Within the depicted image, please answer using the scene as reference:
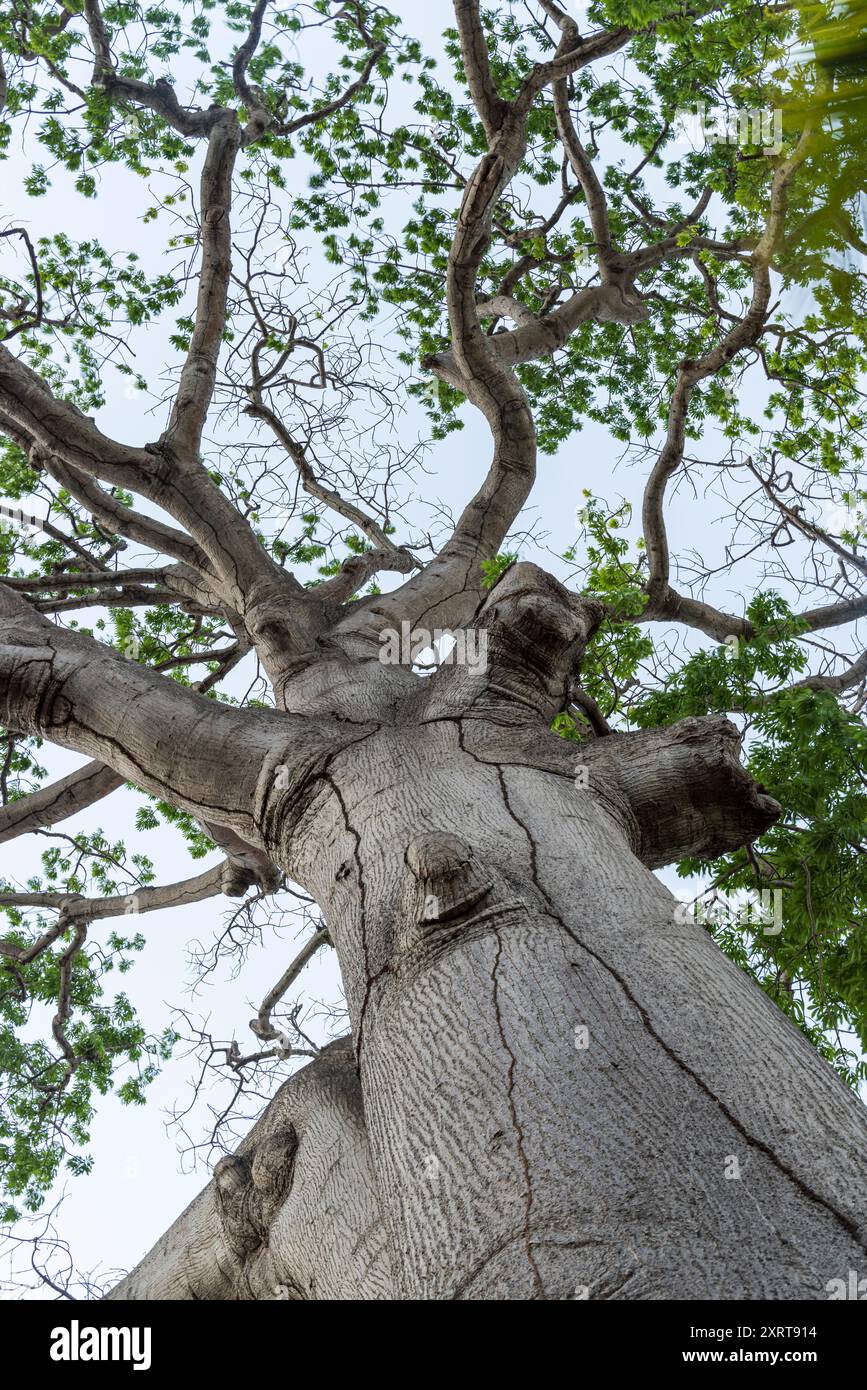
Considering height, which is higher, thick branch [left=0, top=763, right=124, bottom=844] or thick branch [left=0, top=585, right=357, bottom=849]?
thick branch [left=0, top=763, right=124, bottom=844]

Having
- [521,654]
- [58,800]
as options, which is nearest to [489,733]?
[521,654]

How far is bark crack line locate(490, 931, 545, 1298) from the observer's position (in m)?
1.39

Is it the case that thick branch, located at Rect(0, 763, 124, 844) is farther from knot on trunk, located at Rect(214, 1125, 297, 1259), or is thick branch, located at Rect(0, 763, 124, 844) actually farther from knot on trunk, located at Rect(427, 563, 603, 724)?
knot on trunk, located at Rect(214, 1125, 297, 1259)

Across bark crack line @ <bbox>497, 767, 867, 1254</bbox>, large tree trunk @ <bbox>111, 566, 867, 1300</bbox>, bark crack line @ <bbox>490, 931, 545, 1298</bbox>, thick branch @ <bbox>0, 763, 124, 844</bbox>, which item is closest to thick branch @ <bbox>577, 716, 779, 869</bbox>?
large tree trunk @ <bbox>111, 566, 867, 1300</bbox>

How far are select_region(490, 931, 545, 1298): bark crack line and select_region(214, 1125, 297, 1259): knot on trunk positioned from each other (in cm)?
104

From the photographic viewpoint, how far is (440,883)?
2.18 m

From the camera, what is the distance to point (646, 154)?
299 inches

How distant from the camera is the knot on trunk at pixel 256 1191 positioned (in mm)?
2598

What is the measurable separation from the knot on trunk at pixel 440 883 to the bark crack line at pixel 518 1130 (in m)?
0.13

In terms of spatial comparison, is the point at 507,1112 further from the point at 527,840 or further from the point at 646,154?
the point at 646,154

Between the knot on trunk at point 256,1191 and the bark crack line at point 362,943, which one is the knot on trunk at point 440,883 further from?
the knot on trunk at point 256,1191

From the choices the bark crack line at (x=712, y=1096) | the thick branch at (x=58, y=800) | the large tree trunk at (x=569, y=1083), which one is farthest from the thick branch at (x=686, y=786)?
→ the thick branch at (x=58, y=800)
